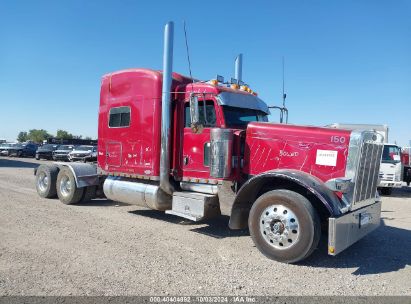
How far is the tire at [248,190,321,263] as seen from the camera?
17.1ft

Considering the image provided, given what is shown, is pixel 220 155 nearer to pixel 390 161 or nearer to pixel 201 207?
pixel 201 207

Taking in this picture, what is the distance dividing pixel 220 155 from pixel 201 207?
3.46ft

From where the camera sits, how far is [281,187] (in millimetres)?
6000

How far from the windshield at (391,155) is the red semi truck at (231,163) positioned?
10.4 m

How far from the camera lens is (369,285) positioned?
4711mm

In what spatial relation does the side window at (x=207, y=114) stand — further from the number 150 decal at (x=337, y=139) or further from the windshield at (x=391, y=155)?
the windshield at (x=391, y=155)

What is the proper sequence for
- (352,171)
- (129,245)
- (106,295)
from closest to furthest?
(106,295) → (352,171) → (129,245)

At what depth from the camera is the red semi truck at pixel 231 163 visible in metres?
5.38

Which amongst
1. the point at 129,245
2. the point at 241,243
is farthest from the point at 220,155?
the point at 129,245

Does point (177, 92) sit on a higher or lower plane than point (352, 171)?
higher

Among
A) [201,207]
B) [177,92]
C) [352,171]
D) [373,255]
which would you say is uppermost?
[177,92]

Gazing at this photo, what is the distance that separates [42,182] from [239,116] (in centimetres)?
683

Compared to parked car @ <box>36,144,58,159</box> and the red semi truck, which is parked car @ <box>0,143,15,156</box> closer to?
parked car @ <box>36,144,58,159</box>

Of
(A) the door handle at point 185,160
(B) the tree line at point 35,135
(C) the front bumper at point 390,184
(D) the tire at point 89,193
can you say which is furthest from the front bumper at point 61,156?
(B) the tree line at point 35,135
